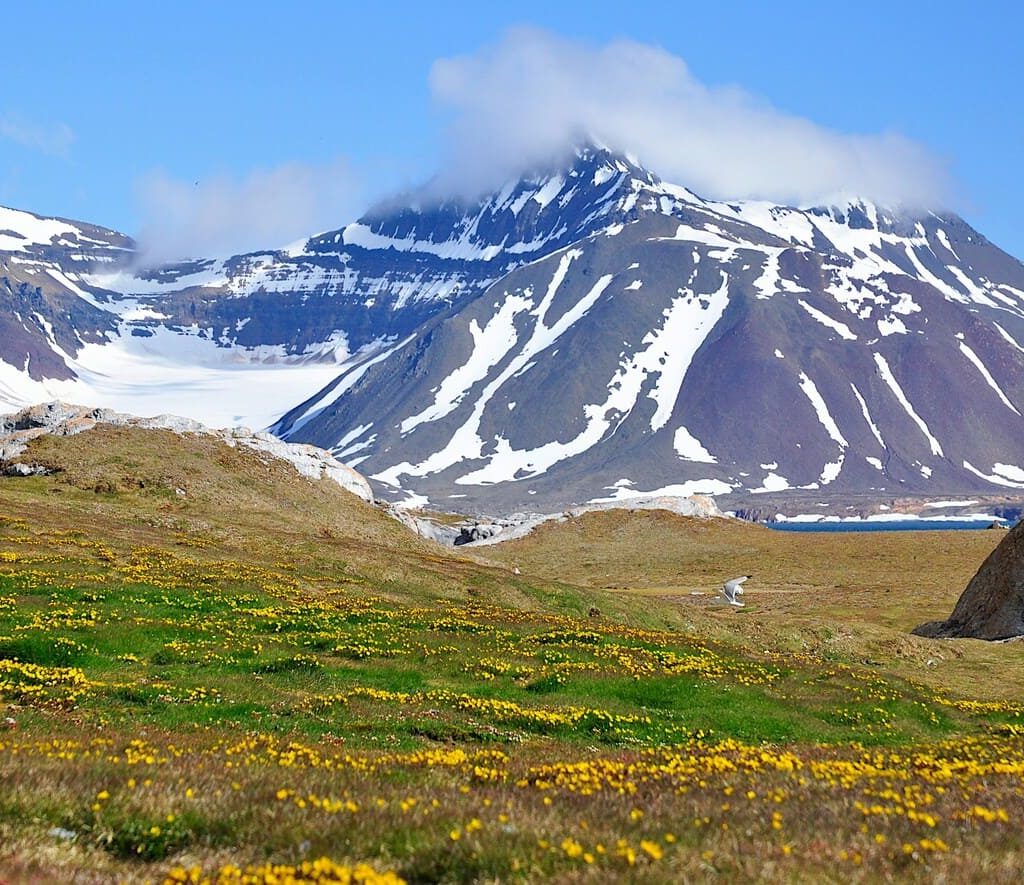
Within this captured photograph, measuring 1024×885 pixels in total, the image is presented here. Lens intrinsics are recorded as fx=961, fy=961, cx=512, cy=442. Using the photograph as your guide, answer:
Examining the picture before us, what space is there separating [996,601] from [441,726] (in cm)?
4203

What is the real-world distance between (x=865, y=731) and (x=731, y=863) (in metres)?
17.8

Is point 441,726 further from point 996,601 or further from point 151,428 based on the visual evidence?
point 151,428

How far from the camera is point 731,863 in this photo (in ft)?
27.5

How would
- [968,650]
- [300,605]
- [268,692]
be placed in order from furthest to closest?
1. [968,650]
2. [300,605]
3. [268,692]

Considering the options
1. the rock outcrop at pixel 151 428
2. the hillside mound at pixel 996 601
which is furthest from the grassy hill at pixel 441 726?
the rock outcrop at pixel 151 428

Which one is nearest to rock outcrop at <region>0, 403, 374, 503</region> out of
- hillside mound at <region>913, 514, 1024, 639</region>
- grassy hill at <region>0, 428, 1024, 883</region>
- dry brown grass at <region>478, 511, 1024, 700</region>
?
grassy hill at <region>0, 428, 1024, 883</region>

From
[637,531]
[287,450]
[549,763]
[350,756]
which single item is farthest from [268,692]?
[637,531]

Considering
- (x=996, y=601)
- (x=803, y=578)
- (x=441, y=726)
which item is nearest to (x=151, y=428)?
(x=803, y=578)

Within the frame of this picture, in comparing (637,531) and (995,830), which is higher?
(995,830)

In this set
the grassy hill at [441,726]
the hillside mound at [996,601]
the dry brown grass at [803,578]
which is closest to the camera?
the grassy hill at [441,726]

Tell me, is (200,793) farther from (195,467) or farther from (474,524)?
(474,524)

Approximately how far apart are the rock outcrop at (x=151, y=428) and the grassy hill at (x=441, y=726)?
17.4m

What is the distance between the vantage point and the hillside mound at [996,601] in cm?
5047

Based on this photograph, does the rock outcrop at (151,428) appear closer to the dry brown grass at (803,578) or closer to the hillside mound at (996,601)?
the dry brown grass at (803,578)
